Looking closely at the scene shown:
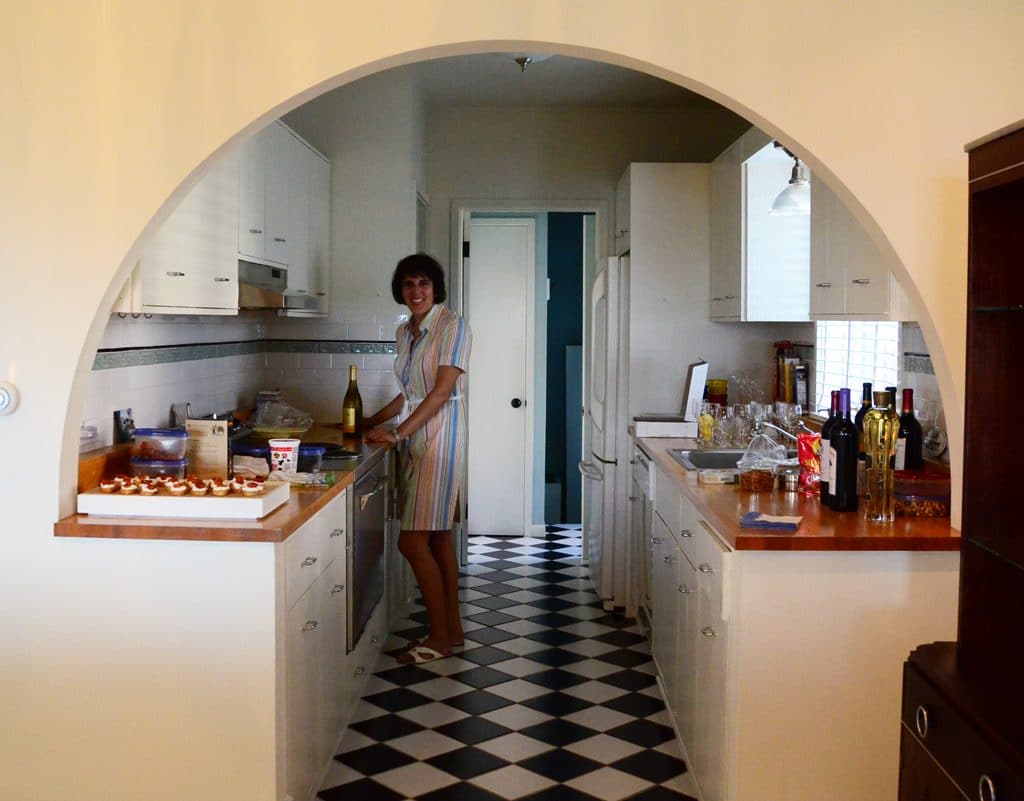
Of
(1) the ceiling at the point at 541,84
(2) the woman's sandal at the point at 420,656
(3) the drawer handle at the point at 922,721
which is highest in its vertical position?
(1) the ceiling at the point at 541,84

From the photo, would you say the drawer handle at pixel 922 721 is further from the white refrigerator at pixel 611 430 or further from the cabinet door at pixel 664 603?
the white refrigerator at pixel 611 430

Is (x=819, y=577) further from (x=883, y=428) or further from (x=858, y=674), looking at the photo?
(x=883, y=428)

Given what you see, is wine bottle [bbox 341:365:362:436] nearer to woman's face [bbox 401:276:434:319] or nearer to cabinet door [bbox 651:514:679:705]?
woman's face [bbox 401:276:434:319]

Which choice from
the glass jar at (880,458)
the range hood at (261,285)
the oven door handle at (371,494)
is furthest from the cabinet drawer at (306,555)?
the glass jar at (880,458)

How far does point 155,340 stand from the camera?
418 cm

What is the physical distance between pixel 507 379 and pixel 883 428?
458cm

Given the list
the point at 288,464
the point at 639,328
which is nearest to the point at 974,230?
the point at 288,464

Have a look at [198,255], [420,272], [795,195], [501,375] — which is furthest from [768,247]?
[501,375]

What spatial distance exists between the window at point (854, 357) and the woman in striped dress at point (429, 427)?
1549 mm

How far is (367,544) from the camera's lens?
4445 mm

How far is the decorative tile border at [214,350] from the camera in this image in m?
3.80

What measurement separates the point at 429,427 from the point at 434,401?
148 millimetres

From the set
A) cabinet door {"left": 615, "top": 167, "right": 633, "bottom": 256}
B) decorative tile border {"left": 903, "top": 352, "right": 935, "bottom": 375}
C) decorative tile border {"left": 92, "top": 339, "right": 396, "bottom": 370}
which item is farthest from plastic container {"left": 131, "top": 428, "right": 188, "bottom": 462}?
cabinet door {"left": 615, "top": 167, "right": 633, "bottom": 256}

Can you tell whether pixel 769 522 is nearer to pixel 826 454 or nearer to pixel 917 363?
pixel 826 454
